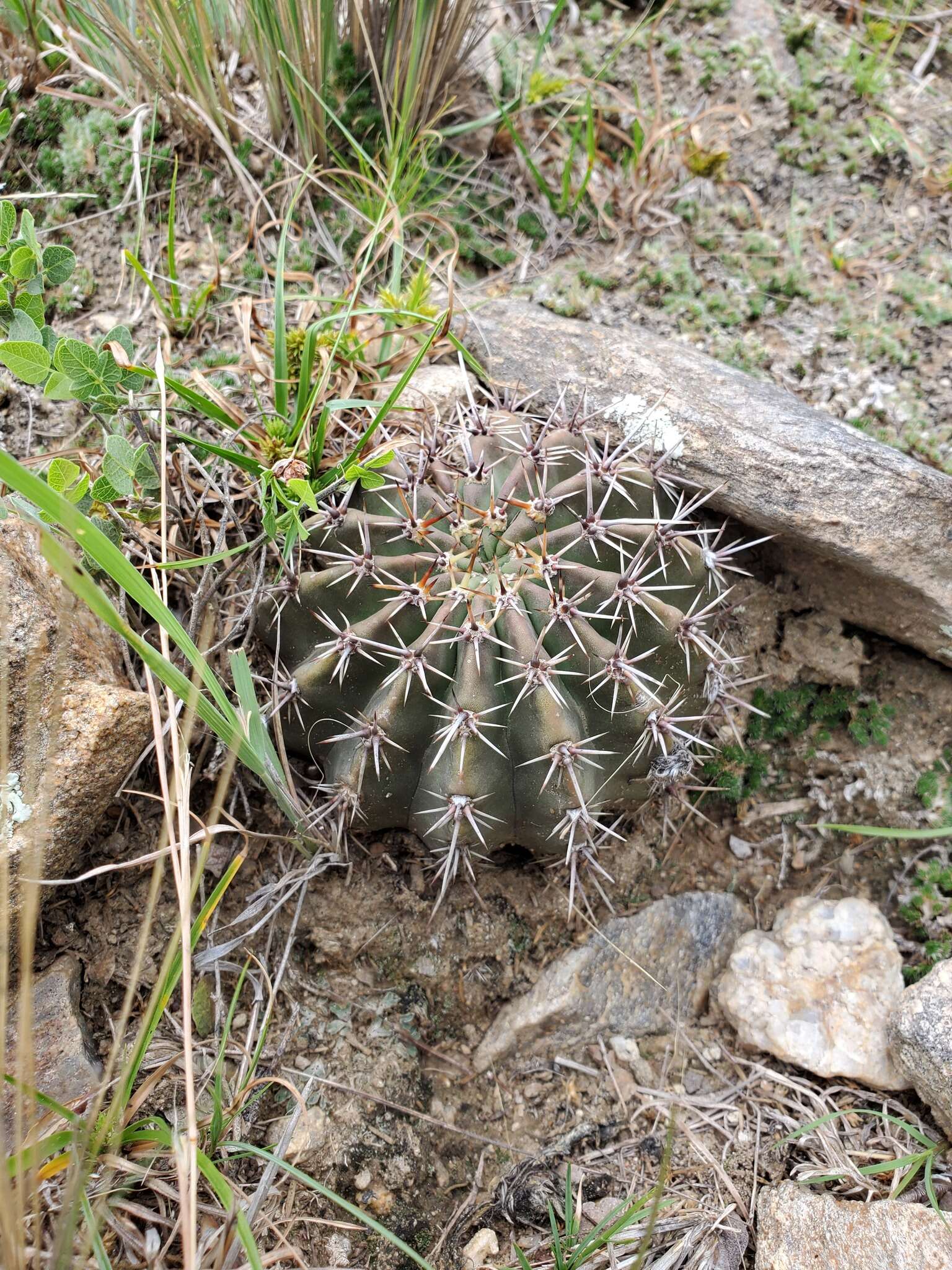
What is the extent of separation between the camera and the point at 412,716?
226cm

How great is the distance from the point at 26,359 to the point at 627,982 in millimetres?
2227

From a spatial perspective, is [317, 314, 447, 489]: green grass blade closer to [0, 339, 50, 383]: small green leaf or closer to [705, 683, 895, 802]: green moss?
[0, 339, 50, 383]: small green leaf

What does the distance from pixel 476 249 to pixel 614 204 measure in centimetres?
58

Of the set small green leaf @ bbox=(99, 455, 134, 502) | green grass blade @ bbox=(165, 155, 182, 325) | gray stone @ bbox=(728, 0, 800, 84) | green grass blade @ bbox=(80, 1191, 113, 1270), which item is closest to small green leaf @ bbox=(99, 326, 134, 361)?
small green leaf @ bbox=(99, 455, 134, 502)

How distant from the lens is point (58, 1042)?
7.11 ft

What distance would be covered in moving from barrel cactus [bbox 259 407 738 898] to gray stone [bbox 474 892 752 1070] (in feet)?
1.26

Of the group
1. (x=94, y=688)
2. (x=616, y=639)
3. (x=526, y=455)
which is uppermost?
(x=526, y=455)

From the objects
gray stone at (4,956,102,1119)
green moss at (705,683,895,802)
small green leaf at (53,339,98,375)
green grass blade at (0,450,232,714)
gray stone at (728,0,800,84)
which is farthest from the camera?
gray stone at (728,0,800,84)

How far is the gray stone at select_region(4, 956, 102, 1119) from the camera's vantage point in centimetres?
210

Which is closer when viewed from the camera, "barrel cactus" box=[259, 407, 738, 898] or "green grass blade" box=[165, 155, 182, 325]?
"barrel cactus" box=[259, 407, 738, 898]

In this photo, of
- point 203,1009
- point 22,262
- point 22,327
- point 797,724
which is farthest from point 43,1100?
point 797,724

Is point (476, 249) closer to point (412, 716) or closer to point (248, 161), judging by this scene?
point (248, 161)

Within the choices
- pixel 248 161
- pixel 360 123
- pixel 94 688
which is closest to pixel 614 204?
pixel 360 123

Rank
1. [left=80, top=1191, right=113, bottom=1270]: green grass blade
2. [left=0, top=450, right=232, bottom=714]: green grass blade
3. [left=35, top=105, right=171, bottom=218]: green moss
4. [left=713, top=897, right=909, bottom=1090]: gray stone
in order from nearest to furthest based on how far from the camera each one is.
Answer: [left=0, top=450, right=232, bottom=714]: green grass blade
[left=80, top=1191, right=113, bottom=1270]: green grass blade
[left=713, top=897, right=909, bottom=1090]: gray stone
[left=35, top=105, right=171, bottom=218]: green moss
